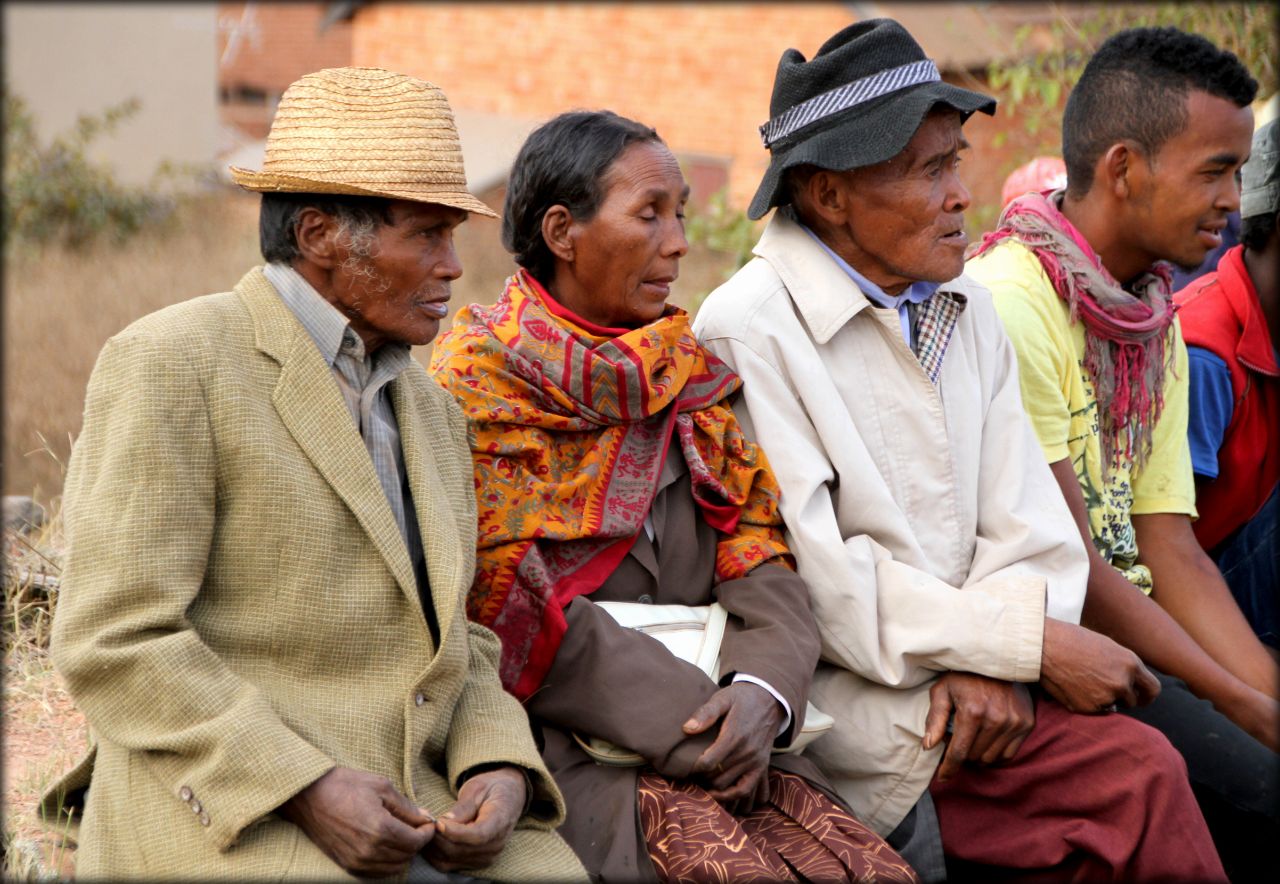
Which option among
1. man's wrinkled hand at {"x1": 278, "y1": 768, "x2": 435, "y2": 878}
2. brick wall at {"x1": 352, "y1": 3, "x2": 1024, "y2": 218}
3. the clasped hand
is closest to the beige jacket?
the clasped hand

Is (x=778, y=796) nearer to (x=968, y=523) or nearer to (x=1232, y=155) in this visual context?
(x=968, y=523)

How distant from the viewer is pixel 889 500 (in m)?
3.48

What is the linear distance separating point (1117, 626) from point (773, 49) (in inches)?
707

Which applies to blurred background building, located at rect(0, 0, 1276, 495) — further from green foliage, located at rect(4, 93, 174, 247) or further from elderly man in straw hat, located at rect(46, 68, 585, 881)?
elderly man in straw hat, located at rect(46, 68, 585, 881)

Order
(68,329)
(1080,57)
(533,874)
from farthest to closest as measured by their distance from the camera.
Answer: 1. (68,329)
2. (1080,57)
3. (533,874)

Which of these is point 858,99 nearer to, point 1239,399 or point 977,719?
point 977,719

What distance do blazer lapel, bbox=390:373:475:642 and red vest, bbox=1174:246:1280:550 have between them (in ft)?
8.58

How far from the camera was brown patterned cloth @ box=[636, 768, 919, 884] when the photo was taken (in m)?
2.86

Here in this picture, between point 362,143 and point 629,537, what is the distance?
1058 mm

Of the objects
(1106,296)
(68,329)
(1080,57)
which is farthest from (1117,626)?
(68,329)

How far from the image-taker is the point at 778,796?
315 cm

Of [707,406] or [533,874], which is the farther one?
[707,406]

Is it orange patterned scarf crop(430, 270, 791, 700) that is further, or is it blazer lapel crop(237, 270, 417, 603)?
orange patterned scarf crop(430, 270, 791, 700)

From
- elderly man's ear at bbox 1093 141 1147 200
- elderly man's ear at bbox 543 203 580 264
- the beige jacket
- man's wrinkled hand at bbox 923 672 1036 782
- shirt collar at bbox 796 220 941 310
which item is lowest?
man's wrinkled hand at bbox 923 672 1036 782
